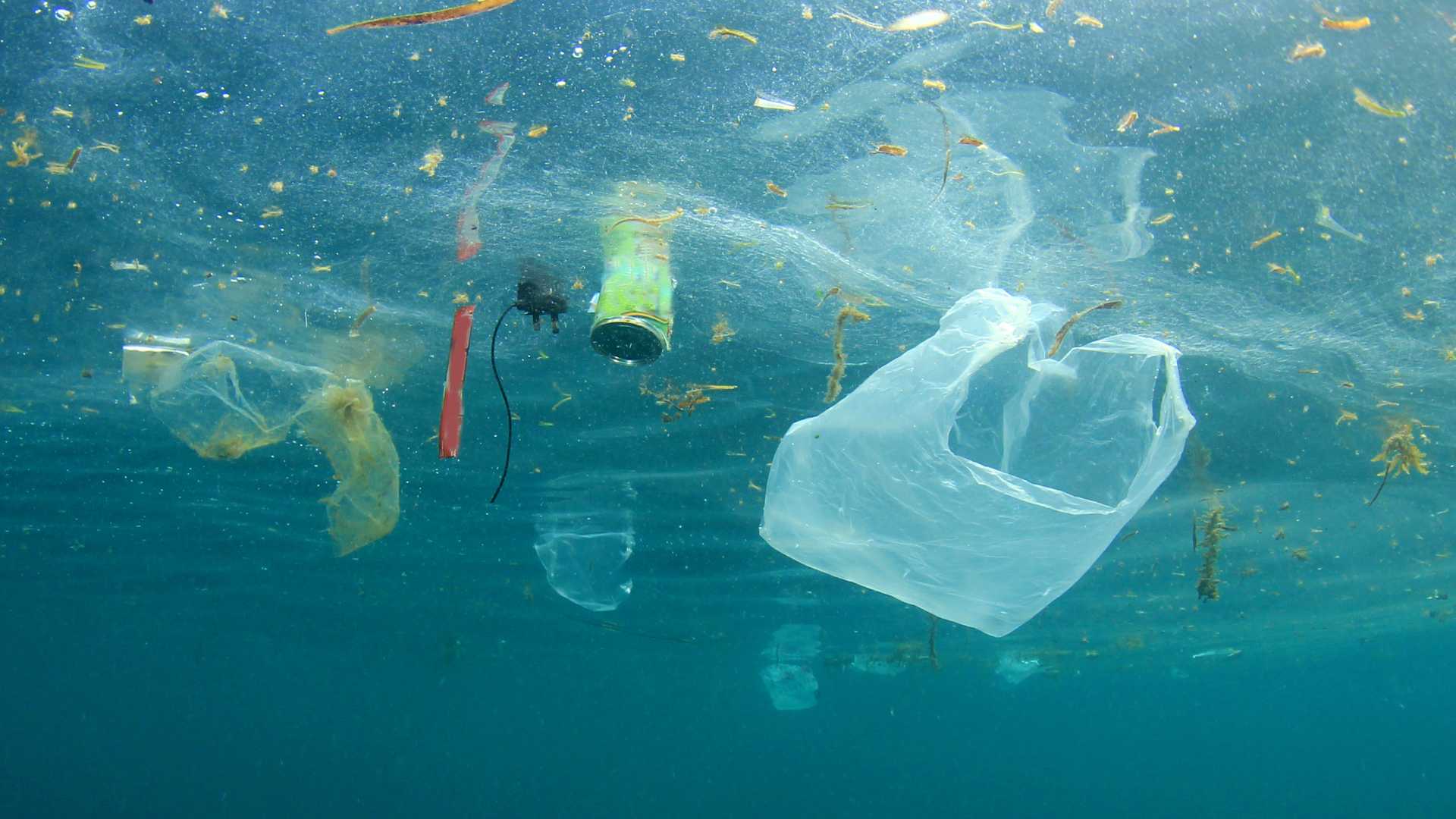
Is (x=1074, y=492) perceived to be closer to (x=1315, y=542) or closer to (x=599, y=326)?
(x=599, y=326)

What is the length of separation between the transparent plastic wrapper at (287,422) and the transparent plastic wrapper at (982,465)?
399 centimetres

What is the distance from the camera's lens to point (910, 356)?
15.9ft

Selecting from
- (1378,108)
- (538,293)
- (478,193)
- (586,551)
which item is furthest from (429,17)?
(586,551)

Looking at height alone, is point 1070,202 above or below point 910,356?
above

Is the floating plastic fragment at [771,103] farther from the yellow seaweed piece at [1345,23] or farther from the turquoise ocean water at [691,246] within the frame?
the yellow seaweed piece at [1345,23]

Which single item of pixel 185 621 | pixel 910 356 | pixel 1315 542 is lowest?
pixel 185 621

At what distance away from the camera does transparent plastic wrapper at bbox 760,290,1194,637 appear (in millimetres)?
4473

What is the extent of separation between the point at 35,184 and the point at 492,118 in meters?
4.27

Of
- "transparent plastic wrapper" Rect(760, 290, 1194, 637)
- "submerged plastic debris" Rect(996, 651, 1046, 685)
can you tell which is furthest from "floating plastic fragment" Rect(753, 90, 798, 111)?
"submerged plastic debris" Rect(996, 651, 1046, 685)

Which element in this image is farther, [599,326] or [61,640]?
[61,640]

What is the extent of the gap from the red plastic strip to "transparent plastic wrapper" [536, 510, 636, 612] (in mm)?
10313

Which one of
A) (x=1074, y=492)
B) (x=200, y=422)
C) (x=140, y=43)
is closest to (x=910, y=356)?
(x=1074, y=492)

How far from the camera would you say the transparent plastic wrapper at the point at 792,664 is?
28.9 m

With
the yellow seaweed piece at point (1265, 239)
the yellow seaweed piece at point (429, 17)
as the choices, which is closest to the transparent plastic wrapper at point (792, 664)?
the yellow seaweed piece at point (1265, 239)
